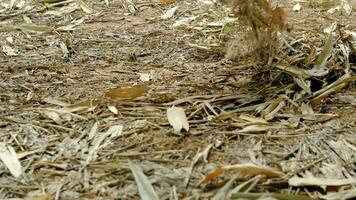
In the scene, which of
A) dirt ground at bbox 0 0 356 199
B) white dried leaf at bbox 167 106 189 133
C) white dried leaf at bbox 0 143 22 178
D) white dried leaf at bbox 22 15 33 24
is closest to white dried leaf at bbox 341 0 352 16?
dirt ground at bbox 0 0 356 199

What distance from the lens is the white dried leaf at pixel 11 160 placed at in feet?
4.12

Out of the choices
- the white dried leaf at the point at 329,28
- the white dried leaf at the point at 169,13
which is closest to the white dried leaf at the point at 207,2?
the white dried leaf at the point at 169,13

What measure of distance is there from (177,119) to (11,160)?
1.55ft

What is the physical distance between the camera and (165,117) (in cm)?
150

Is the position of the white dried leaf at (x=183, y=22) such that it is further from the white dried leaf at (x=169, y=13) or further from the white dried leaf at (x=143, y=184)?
the white dried leaf at (x=143, y=184)

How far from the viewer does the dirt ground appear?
3.86 feet

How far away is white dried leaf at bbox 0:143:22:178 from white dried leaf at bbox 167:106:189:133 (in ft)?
1.43

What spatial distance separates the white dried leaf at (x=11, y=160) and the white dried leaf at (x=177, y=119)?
435 millimetres

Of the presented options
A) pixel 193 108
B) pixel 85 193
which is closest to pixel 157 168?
pixel 85 193

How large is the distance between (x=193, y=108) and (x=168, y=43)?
0.81 m

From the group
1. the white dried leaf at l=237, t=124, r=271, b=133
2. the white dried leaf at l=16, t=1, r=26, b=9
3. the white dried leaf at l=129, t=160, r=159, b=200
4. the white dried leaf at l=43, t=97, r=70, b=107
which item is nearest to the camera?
the white dried leaf at l=129, t=160, r=159, b=200

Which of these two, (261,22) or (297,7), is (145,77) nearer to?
(261,22)

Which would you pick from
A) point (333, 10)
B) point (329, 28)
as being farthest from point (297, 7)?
point (329, 28)

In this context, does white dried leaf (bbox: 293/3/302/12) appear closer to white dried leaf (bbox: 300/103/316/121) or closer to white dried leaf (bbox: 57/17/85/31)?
white dried leaf (bbox: 57/17/85/31)
